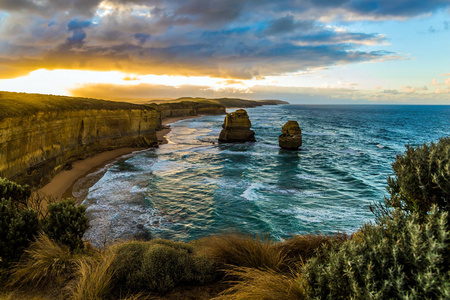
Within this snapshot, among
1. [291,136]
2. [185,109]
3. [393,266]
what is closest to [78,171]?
[393,266]

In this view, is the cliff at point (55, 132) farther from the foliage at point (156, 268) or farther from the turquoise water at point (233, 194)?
the foliage at point (156, 268)

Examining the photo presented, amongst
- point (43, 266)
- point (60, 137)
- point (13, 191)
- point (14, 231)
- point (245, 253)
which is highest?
point (60, 137)

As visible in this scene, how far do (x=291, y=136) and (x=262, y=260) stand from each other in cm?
3426

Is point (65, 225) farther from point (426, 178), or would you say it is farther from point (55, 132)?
point (55, 132)

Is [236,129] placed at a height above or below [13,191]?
above

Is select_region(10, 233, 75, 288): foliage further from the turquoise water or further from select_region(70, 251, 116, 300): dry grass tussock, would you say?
the turquoise water

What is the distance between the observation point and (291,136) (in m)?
38.5

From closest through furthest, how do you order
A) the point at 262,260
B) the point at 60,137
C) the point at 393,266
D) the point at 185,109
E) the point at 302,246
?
the point at 393,266, the point at 262,260, the point at 302,246, the point at 60,137, the point at 185,109

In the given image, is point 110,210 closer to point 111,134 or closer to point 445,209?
point 445,209

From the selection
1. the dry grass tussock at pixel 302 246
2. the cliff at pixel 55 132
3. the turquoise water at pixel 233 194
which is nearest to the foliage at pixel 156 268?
the dry grass tussock at pixel 302 246

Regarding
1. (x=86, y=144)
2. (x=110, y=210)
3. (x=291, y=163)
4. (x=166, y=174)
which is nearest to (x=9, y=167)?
(x=110, y=210)

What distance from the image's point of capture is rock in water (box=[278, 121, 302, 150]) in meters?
37.8

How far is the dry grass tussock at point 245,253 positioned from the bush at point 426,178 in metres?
3.16

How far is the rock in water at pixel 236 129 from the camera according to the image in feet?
142
